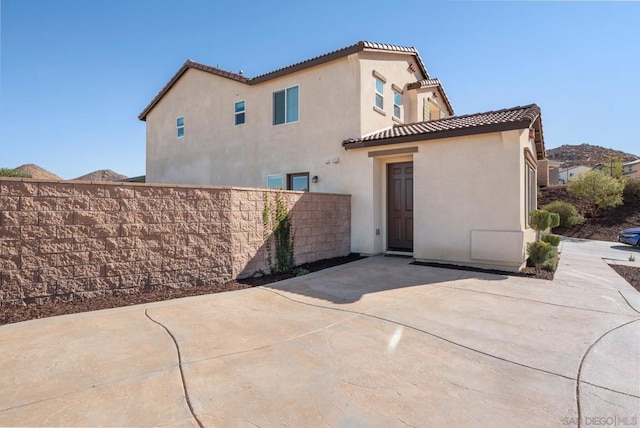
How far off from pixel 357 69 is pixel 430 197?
5.08m

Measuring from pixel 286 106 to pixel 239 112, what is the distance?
113 inches

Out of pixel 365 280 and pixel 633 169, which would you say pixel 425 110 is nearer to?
pixel 365 280

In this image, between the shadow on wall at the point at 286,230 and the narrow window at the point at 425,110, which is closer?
the shadow on wall at the point at 286,230

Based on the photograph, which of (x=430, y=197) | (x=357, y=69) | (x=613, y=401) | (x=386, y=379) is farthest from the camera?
(x=357, y=69)

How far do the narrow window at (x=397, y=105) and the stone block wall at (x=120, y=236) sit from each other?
7.58m

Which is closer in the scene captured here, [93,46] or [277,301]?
[277,301]

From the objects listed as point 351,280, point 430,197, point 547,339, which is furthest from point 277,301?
point 430,197

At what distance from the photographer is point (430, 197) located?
9.17 metres

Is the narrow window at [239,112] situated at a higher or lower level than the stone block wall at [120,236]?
higher

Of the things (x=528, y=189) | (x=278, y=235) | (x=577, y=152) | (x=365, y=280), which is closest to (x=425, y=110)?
(x=528, y=189)

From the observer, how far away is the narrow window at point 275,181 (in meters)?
12.5

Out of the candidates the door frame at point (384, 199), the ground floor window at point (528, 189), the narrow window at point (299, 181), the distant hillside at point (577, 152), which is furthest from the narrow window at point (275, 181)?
the distant hillside at point (577, 152)

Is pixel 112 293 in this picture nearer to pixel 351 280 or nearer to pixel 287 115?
pixel 351 280

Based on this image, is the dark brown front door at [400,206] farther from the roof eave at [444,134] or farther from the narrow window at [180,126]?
the narrow window at [180,126]
